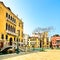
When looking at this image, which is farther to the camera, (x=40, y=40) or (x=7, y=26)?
(x=40, y=40)

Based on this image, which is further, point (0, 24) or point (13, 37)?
point (13, 37)

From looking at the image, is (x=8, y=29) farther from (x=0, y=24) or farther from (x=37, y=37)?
(x=37, y=37)

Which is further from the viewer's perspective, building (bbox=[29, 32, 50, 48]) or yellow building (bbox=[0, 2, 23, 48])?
building (bbox=[29, 32, 50, 48])

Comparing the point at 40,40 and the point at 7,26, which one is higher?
the point at 7,26

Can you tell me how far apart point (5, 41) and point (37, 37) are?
68161 mm

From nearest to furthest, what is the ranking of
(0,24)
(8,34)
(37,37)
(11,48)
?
(11,48), (0,24), (8,34), (37,37)

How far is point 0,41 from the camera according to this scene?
65.5m

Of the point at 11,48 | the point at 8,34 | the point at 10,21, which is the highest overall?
the point at 10,21

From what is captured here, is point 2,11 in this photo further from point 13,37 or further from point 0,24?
point 13,37

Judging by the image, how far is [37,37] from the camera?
137 m

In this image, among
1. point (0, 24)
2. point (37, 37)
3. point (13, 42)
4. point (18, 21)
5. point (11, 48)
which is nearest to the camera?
point (11, 48)

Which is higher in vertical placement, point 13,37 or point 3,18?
point 3,18

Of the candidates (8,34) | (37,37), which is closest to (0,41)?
(8,34)

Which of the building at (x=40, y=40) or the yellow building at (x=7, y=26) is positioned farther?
the building at (x=40, y=40)
